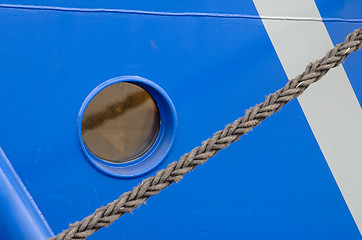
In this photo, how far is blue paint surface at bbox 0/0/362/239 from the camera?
148cm

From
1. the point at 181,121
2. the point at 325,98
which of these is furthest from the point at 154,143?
the point at 325,98

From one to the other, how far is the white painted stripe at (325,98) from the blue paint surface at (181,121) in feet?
0.11

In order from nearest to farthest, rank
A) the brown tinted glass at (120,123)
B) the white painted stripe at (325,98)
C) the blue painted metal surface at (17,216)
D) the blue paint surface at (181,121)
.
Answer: the blue painted metal surface at (17,216)
the blue paint surface at (181,121)
the brown tinted glass at (120,123)
the white painted stripe at (325,98)

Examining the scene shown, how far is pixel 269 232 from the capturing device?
1.78m

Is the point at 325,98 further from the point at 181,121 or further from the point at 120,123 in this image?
the point at 120,123

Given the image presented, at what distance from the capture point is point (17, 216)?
0.96 metres

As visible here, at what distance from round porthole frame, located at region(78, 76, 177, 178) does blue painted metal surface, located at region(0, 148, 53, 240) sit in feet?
1.76

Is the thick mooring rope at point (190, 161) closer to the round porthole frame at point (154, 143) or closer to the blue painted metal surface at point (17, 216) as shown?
the blue painted metal surface at point (17, 216)

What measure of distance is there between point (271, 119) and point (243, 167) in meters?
0.18

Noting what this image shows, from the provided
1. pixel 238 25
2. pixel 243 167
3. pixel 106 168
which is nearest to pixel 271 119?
pixel 243 167

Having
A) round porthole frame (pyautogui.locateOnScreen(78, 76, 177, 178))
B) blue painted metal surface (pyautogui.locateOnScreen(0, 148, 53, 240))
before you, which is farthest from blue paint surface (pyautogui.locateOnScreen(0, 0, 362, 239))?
blue painted metal surface (pyautogui.locateOnScreen(0, 148, 53, 240))

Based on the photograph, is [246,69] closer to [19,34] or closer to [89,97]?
[89,97]

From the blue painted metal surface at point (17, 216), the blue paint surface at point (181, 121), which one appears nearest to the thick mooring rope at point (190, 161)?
the blue painted metal surface at point (17, 216)

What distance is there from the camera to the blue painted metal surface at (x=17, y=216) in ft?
3.11
